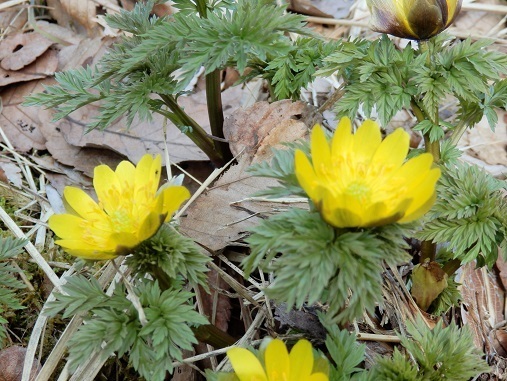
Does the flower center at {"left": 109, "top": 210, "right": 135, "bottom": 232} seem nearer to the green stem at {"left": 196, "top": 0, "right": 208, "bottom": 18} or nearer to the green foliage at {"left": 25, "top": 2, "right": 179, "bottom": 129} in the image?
the green foliage at {"left": 25, "top": 2, "right": 179, "bottom": 129}

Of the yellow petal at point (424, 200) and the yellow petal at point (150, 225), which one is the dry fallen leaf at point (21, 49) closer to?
the yellow petal at point (150, 225)

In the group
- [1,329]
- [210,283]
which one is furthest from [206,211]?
[1,329]

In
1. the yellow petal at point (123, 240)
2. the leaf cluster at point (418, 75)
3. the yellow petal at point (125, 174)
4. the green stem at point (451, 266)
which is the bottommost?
the green stem at point (451, 266)

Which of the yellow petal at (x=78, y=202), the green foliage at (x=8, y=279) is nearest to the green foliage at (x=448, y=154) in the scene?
the yellow petal at (x=78, y=202)

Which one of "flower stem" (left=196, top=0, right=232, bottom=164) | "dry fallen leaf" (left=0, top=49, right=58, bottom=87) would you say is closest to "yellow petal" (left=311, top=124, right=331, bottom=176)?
"flower stem" (left=196, top=0, right=232, bottom=164)

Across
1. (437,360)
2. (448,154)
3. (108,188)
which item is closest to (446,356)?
(437,360)

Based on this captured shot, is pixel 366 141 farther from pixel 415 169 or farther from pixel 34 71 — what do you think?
pixel 34 71
